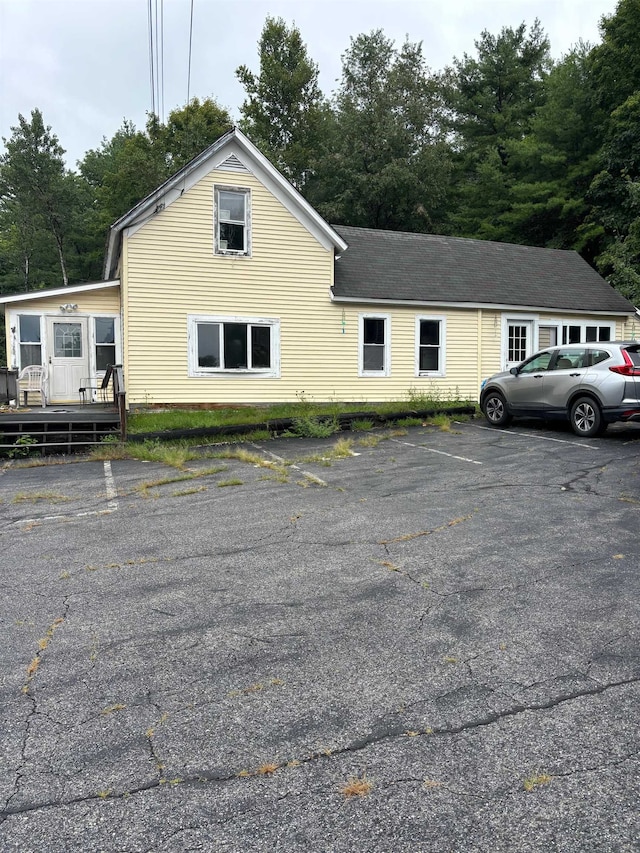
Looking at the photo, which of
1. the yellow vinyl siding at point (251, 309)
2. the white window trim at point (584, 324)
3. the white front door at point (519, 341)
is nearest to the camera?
the yellow vinyl siding at point (251, 309)

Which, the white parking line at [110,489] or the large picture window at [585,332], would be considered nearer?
the white parking line at [110,489]

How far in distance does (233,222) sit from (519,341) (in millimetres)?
9794

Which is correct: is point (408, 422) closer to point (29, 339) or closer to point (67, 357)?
point (67, 357)

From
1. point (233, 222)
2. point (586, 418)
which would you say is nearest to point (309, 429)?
point (586, 418)

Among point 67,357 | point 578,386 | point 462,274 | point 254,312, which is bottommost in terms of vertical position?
point 578,386

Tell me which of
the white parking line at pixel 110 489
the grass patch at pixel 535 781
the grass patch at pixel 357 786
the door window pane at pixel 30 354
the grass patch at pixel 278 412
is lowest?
the grass patch at pixel 535 781

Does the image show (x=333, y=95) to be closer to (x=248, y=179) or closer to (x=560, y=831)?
(x=248, y=179)

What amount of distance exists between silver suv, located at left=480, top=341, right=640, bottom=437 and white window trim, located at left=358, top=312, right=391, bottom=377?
4.08 meters

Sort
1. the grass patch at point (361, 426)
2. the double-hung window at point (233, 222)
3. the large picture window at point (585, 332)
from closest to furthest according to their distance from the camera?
1. the grass patch at point (361, 426)
2. the double-hung window at point (233, 222)
3. the large picture window at point (585, 332)

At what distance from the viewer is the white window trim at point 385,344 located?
1752cm

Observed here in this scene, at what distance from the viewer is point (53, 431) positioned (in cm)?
1280

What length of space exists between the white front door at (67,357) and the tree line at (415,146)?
71.4ft

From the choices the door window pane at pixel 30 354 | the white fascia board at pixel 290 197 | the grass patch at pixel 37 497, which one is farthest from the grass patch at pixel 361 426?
the door window pane at pixel 30 354

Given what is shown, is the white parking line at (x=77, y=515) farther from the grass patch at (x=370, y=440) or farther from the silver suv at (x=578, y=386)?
the silver suv at (x=578, y=386)
